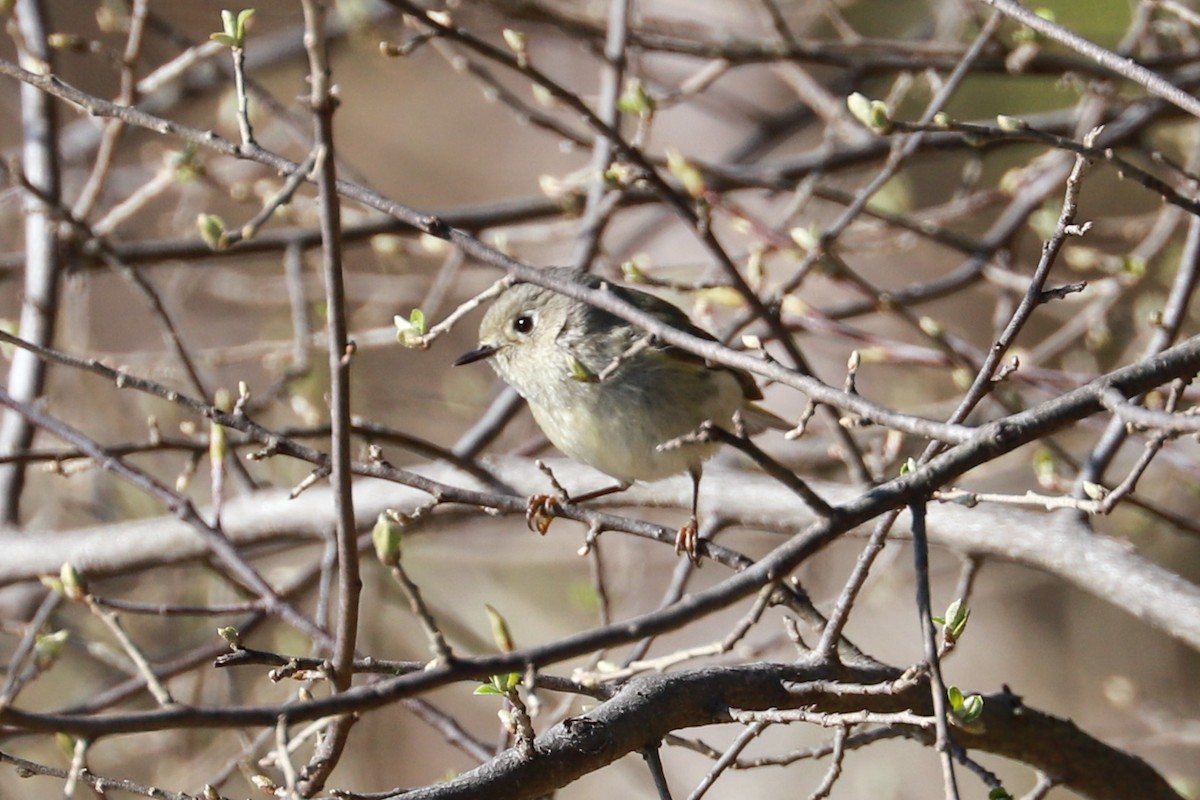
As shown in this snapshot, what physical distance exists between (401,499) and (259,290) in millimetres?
2021

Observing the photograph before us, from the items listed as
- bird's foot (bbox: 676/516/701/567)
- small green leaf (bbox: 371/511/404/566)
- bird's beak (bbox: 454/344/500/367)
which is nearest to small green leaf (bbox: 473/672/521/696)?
small green leaf (bbox: 371/511/404/566)

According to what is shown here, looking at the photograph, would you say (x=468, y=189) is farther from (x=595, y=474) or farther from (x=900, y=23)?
(x=595, y=474)

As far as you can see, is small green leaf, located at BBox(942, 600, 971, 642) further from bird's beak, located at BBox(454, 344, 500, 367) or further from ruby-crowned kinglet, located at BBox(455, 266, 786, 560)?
bird's beak, located at BBox(454, 344, 500, 367)

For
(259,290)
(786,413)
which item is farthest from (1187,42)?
(259,290)

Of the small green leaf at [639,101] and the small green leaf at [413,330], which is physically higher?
the small green leaf at [639,101]

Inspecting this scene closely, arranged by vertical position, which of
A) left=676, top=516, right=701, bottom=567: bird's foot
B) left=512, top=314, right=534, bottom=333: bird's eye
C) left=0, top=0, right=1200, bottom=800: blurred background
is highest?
left=0, top=0, right=1200, bottom=800: blurred background

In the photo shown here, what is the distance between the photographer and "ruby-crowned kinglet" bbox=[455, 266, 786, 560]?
90.8 inches

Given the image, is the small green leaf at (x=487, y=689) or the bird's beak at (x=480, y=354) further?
the bird's beak at (x=480, y=354)

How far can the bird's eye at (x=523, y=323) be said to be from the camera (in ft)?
8.29

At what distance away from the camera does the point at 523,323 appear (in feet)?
8.29

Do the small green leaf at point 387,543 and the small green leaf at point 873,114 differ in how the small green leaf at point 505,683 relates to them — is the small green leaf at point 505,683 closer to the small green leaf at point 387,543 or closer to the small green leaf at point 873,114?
the small green leaf at point 387,543

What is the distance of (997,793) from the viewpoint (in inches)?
57.5

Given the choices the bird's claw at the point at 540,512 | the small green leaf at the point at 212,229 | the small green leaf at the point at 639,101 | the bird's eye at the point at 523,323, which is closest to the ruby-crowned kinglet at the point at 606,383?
the bird's eye at the point at 523,323

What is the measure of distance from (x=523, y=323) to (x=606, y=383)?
28cm
